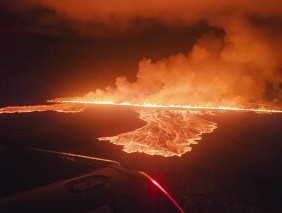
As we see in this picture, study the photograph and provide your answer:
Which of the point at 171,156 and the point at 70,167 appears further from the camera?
the point at 171,156

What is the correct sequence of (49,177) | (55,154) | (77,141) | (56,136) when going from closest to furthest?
(49,177)
(55,154)
(77,141)
(56,136)

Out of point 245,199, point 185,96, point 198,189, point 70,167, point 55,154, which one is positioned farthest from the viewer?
point 185,96

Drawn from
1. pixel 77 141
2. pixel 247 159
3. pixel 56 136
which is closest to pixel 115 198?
pixel 247 159

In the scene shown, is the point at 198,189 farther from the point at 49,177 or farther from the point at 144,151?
the point at 49,177

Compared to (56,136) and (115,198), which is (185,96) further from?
(115,198)

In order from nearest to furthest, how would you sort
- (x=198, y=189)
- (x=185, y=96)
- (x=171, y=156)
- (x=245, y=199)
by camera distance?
(x=245, y=199), (x=198, y=189), (x=171, y=156), (x=185, y=96)

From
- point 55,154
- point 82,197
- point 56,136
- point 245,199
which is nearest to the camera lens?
point 82,197

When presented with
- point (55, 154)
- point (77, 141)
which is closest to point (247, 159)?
point (77, 141)

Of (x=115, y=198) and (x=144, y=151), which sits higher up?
(x=115, y=198)

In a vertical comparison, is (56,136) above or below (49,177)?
below
